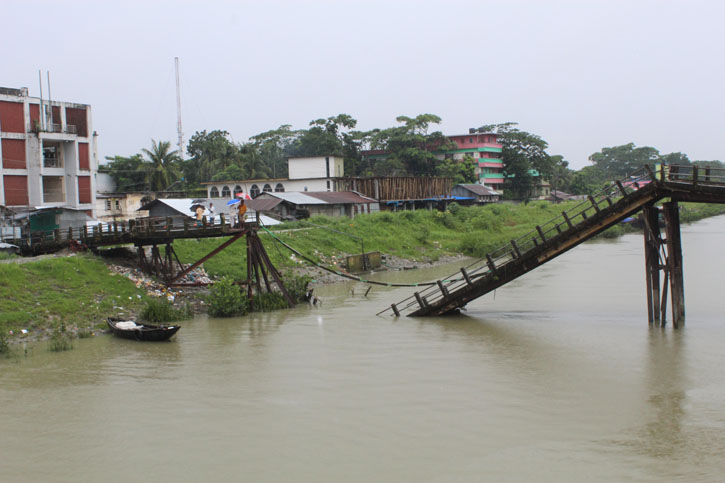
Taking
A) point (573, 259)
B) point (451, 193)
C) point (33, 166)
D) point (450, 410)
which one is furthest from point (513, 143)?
point (450, 410)

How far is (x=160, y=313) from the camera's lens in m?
25.5

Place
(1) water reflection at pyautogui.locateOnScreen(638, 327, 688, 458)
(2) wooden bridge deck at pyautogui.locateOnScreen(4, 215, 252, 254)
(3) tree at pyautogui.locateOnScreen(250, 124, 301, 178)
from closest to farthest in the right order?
(1) water reflection at pyautogui.locateOnScreen(638, 327, 688, 458) < (2) wooden bridge deck at pyautogui.locateOnScreen(4, 215, 252, 254) < (3) tree at pyautogui.locateOnScreen(250, 124, 301, 178)

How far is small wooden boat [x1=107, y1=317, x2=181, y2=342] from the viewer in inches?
859

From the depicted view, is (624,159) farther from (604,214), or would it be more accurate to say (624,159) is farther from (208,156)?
(604,214)

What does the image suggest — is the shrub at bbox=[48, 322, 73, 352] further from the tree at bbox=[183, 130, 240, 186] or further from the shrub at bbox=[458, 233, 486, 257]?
the tree at bbox=[183, 130, 240, 186]

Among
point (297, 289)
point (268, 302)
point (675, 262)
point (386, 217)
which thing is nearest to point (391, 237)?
point (386, 217)

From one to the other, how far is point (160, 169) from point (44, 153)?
2547 cm

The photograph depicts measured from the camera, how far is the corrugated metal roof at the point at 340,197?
2346 inches

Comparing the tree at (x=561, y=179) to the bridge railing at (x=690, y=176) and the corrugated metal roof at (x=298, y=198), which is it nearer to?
the corrugated metal roof at (x=298, y=198)

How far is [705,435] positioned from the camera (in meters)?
12.9

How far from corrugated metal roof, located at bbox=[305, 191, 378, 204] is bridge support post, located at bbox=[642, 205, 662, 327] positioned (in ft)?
126

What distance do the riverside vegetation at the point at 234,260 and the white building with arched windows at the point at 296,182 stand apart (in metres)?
11.5

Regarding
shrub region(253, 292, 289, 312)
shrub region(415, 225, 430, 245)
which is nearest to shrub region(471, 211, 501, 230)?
shrub region(415, 225, 430, 245)

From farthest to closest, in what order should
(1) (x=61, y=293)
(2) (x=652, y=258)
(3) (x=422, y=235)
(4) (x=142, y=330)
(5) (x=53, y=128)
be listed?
(3) (x=422, y=235)
(5) (x=53, y=128)
(1) (x=61, y=293)
(2) (x=652, y=258)
(4) (x=142, y=330)
